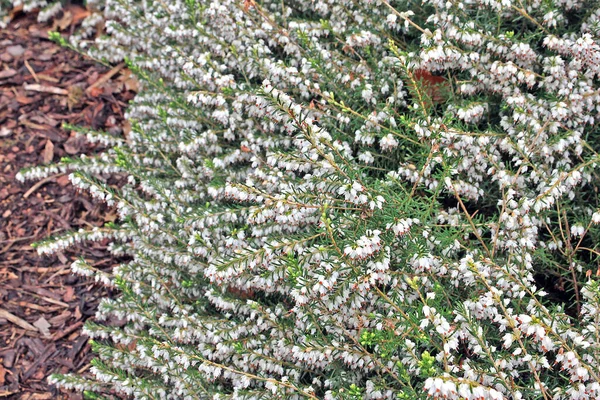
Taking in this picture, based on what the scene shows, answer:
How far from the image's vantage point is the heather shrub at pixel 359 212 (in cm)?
294

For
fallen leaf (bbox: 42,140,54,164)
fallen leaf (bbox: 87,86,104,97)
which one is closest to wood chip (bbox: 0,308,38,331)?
fallen leaf (bbox: 42,140,54,164)

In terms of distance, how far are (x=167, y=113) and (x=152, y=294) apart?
1.21m

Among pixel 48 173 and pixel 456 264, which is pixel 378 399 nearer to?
pixel 456 264

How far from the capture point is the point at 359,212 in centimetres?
329

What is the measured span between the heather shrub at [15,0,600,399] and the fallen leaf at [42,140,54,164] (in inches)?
32.2

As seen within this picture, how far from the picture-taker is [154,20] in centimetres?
453

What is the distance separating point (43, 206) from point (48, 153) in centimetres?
48

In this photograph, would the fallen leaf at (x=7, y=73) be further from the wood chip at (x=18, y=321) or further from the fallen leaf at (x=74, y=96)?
the wood chip at (x=18, y=321)

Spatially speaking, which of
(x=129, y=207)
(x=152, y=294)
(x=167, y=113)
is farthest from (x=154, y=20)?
(x=152, y=294)

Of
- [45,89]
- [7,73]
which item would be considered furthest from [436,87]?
[7,73]

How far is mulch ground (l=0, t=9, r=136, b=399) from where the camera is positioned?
4.28 meters

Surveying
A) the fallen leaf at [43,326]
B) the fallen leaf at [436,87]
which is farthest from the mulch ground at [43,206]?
→ the fallen leaf at [436,87]

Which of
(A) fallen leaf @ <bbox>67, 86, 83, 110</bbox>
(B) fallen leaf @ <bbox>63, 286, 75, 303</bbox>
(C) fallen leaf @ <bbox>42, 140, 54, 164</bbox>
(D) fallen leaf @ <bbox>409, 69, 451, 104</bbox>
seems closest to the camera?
(D) fallen leaf @ <bbox>409, 69, 451, 104</bbox>

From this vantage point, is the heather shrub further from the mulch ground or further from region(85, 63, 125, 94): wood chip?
region(85, 63, 125, 94): wood chip
